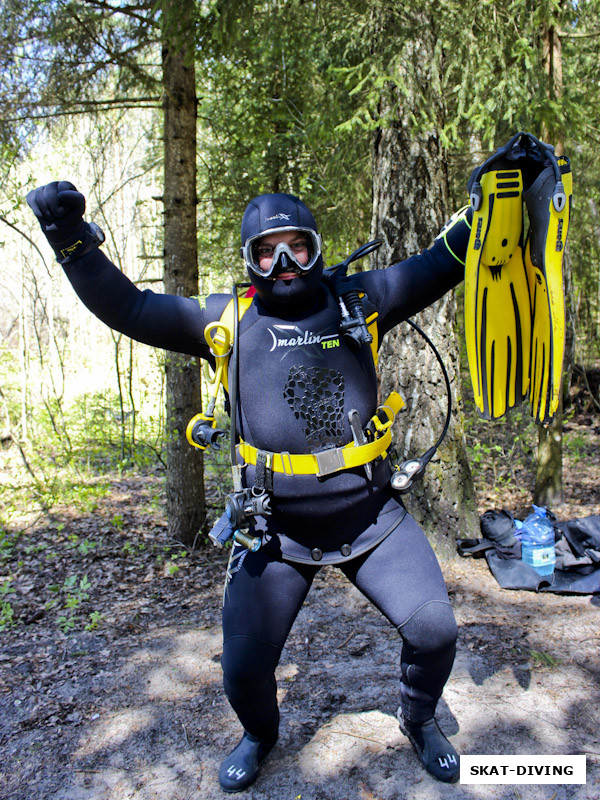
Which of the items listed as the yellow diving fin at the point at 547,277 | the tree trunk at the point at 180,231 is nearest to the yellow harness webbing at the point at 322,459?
Result: the yellow diving fin at the point at 547,277

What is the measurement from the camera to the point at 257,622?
2.52 metres

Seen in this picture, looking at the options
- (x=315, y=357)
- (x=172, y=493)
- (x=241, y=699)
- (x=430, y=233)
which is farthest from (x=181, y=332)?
(x=172, y=493)

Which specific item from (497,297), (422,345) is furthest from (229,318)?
(422,345)

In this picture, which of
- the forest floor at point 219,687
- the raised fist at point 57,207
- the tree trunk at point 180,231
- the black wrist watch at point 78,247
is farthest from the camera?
the tree trunk at point 180,231

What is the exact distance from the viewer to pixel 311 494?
254 centimetres

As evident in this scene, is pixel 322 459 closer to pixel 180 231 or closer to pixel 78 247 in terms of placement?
pixel 78 247

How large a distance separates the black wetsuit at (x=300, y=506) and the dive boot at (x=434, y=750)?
0.11 metres

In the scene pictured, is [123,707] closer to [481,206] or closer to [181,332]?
[181,332]

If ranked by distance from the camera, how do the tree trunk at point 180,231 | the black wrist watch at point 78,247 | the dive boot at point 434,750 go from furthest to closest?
the tree trunk at point 180,231 → the dive boot at point 434,750 → the black wrist watch at point 78,247

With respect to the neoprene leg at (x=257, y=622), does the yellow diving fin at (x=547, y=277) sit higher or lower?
higher

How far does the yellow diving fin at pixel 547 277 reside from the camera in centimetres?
247

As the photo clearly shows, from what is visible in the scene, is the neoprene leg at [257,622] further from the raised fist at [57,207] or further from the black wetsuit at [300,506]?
the raised fist at [57,207]

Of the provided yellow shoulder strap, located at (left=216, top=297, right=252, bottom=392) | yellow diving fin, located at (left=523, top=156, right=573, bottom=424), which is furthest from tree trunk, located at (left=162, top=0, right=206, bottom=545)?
yellow diving fin, located at (left=523, top=156, right=573, bottom=424)

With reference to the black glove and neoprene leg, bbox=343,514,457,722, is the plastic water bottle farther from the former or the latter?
the black glove
